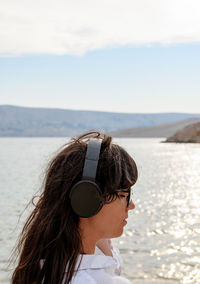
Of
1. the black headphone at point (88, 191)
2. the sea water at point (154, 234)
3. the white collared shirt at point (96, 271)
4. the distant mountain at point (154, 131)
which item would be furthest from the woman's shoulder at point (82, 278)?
the distant mountain at point (154, 131)

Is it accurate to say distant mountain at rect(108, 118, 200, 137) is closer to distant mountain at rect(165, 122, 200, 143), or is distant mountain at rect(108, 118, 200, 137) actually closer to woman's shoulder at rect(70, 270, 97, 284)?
distant mountain at rect(165, 122, 200, 143)

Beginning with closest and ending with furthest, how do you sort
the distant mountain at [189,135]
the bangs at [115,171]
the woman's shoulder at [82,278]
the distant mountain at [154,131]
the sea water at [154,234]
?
the woman's shoulder at [82,278] → the bangs at [115,171] → the sea water at [154,234] → the distant mountain at [189,135] → the distant mountain at [154,131]

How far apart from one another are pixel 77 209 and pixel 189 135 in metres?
76.3

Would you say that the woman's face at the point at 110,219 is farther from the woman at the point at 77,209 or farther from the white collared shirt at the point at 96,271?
the white collared shirt at the point at 96,271

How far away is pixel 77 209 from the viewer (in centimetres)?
133

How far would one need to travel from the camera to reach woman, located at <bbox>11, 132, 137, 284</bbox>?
133cm

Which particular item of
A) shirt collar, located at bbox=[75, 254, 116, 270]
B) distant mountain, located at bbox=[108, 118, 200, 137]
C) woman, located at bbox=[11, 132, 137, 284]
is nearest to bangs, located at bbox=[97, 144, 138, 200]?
woman, located at bbox=[11, 132, 137, 284]

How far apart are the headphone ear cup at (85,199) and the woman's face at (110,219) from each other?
0.04 meters

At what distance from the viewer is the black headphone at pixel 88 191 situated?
1.32 meters

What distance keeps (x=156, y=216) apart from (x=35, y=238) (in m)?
9.97

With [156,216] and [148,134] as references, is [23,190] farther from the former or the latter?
[148,134]

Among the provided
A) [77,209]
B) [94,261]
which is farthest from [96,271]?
[77,209]

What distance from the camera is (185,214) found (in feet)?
37.7

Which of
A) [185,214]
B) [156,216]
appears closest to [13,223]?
[156,216]
